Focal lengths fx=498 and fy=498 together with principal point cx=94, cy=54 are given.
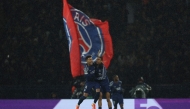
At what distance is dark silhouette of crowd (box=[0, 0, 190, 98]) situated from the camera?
19031mm

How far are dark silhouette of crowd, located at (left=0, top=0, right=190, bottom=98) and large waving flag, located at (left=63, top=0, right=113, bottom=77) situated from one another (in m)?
2.09

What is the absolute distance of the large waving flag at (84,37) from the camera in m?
16.5

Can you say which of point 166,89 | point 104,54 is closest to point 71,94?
point 104,54

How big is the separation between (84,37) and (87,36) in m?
0.14

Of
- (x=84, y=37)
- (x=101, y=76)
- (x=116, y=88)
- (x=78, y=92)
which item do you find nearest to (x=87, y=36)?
(x=84, y=37)

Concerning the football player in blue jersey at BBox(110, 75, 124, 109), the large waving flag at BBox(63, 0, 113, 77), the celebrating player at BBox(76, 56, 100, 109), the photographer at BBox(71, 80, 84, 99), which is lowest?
the photographer at BBox(71, 80, 84, 99)

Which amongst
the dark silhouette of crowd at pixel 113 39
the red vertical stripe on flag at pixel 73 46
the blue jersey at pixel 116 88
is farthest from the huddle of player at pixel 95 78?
the dark silhouette of crowd at pixel 113 39

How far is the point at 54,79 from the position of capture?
1928 cm

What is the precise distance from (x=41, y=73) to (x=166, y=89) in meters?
4.86

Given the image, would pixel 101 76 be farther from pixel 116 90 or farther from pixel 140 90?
pixel 140 90

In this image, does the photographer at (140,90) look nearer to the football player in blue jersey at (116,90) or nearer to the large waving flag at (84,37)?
the large waving flag at (84,37)

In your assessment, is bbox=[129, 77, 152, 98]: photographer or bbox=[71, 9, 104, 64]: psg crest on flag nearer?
bbox=[71, 9, 104, 64]: psg crest on flag

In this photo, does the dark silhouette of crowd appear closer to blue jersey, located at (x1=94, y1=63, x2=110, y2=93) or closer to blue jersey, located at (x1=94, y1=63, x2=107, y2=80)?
blue jersey, located at (x1=94, y1=63, x2=110, y2=93)

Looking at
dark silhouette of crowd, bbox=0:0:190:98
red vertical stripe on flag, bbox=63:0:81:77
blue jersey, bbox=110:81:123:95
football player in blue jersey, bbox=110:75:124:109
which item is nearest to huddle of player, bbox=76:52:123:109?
football player in blue jersey, bbox=110:75:124:109
